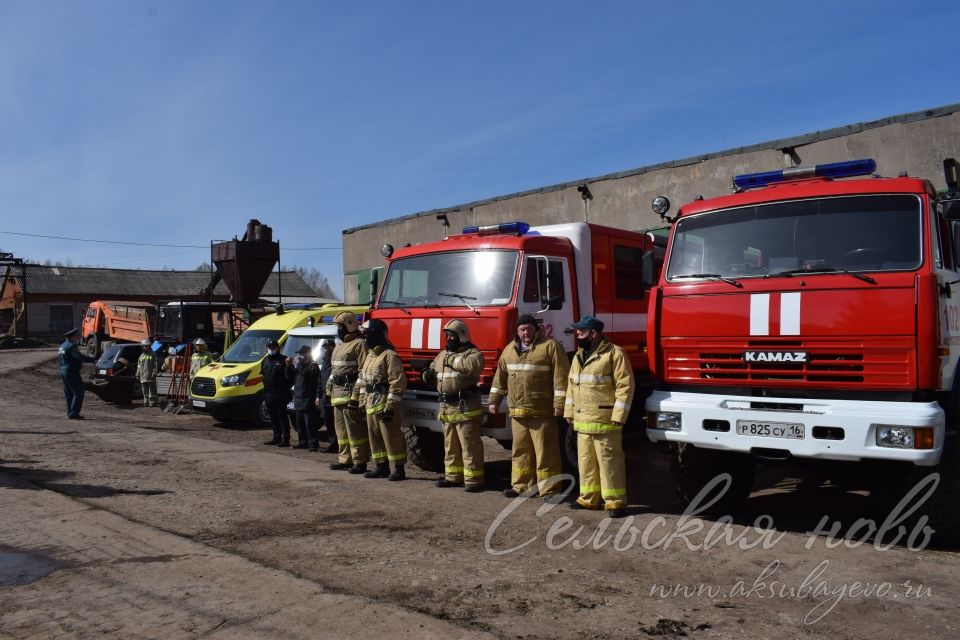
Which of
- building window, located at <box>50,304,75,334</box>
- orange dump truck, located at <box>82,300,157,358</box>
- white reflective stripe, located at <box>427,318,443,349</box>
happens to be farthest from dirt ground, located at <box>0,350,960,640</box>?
building window, located at <box>50,304,75,334</box>

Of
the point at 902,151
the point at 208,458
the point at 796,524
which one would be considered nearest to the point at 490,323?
the point at 796,524

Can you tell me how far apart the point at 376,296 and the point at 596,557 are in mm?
5085

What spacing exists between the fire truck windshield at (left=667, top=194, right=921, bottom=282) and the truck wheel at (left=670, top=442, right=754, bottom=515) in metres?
1.58

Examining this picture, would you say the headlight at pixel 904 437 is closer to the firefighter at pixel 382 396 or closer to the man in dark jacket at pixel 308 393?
the firefighter at pixel 382 396

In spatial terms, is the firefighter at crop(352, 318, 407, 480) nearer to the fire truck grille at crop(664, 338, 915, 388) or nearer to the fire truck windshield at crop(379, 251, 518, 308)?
the fire truck windshield at crop(379, 251, 518, 308)

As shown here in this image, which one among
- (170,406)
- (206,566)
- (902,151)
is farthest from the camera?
(170,406)

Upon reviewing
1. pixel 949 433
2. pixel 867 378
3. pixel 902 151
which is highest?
pixel 902 151

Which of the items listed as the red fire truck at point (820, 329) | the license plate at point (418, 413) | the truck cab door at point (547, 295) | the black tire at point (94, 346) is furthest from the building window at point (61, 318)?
the red fire truck at point (820, 329)

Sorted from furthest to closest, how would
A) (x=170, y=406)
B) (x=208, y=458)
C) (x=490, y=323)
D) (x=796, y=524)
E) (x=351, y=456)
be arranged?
(x=170, y=406), (x=208, y=458), (x=351, y=456), (x=490, y=323), (x=796, y=524)

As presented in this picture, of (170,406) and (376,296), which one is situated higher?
(376,296)

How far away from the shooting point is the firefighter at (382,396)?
338 inches

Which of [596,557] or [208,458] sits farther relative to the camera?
[208,458]

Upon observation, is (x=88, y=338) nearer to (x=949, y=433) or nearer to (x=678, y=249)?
(x=678, y=249)

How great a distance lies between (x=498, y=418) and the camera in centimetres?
832
